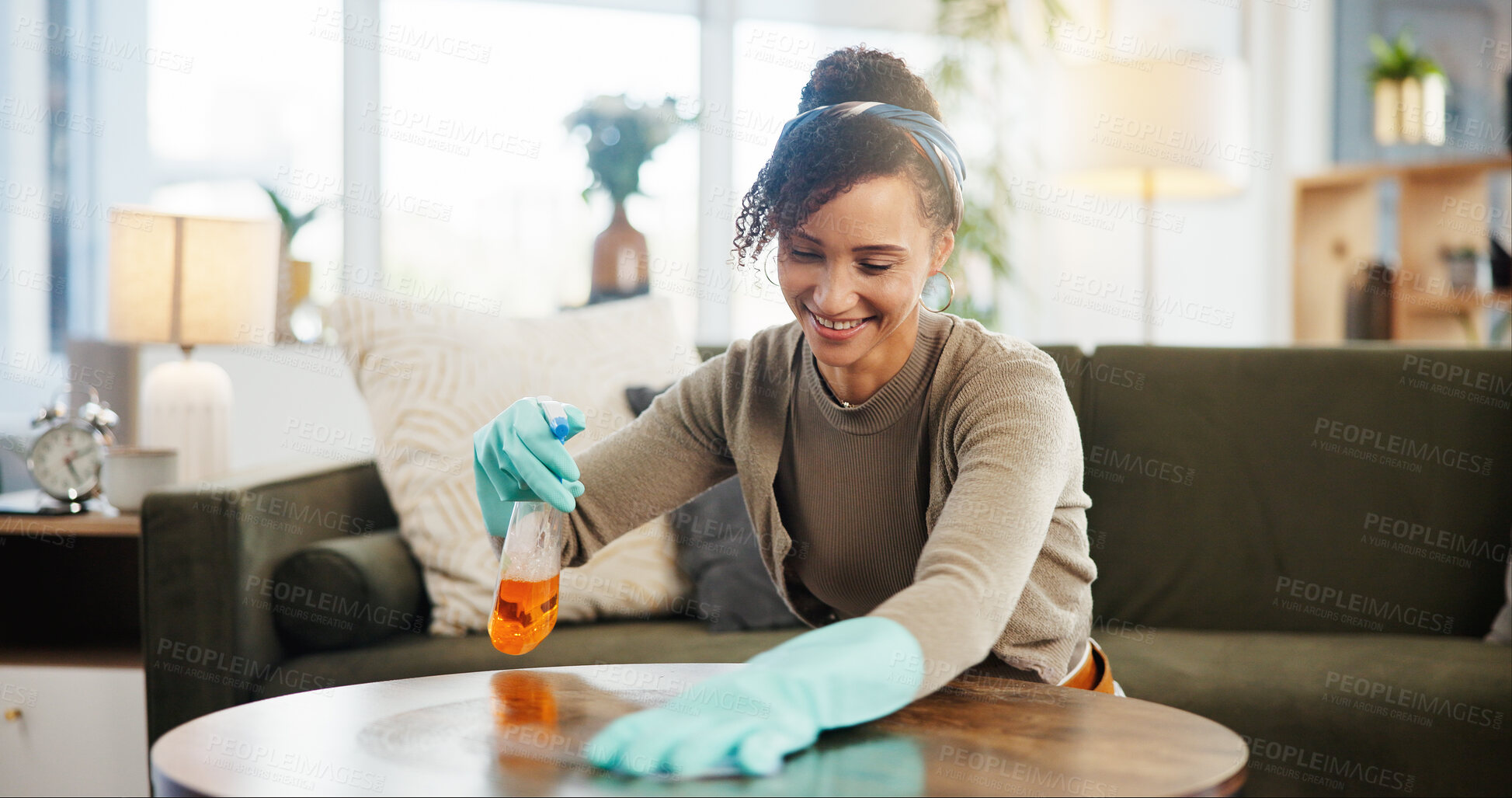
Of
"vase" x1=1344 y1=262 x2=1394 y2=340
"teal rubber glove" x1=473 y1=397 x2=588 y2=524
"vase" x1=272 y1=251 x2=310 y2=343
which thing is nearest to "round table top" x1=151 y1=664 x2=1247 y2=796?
"teal rubber glove" x1=473 y1=397 x2=588 y2=524

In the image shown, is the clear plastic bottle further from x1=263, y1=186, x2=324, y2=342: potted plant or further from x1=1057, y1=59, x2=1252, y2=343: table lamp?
x1=1057, y1=59, x2=1252, y2=343: table lamp

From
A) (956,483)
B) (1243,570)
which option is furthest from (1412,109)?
(956,483)

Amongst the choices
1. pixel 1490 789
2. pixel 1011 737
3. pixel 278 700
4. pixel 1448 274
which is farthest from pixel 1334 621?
pixel 1448 274

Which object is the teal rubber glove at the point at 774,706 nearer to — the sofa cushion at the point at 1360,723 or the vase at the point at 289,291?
the sofa cushion at the point at 1360,723

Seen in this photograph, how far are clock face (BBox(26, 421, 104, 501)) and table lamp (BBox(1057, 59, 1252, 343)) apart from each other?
218 cm

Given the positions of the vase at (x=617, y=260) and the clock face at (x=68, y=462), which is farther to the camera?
the vase at (x=617, y=260)

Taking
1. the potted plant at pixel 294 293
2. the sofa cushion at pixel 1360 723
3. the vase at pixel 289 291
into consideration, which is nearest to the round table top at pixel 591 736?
the sofa cushion at pixel 1360 723

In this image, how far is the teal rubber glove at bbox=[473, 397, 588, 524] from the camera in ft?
3.15

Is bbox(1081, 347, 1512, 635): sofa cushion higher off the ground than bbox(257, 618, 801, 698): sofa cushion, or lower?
higher

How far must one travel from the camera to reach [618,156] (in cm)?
233

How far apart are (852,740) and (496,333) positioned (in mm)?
1266

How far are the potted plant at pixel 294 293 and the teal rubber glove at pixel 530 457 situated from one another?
63.6 inches

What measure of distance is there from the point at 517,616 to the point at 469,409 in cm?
94

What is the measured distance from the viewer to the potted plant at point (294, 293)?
98.4 inches
